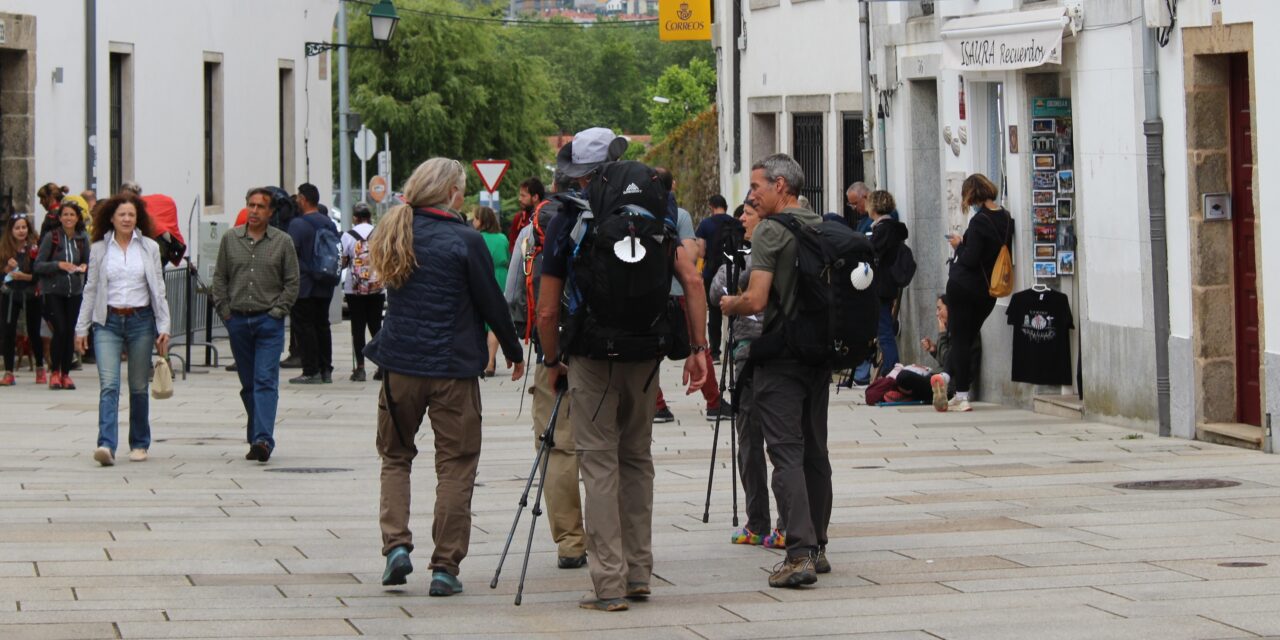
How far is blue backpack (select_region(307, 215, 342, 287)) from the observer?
20188mm

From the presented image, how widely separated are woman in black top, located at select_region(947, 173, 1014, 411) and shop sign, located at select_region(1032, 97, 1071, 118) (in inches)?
26.4

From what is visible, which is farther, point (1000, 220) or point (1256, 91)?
point (1000, 220)

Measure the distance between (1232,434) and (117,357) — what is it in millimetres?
6876

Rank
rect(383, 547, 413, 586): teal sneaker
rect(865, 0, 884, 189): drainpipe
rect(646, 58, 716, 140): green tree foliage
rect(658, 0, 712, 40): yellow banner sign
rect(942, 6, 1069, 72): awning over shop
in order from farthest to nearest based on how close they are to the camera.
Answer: rect(646, 58, 716, 140): green tree foliage < rect(658, 0, 712, 40): yellow banner sign < rect(865, 0, 884, 189): drainpipe < rect(942, 6, 1069, 72): awning over shop < rect(383, 547, 413, 586): teal sneaker

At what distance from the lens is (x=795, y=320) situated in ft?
28.7

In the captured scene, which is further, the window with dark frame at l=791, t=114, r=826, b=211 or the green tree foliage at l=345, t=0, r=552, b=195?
the green tree foliage at l=345, t=0, r=552, b=195

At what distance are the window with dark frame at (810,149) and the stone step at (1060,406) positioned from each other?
7.85 meters

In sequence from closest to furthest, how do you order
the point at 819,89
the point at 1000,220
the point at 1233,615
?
the point at 1233,615 < the point at 1000,220 < the point at 819,89

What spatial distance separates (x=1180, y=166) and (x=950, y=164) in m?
4.99

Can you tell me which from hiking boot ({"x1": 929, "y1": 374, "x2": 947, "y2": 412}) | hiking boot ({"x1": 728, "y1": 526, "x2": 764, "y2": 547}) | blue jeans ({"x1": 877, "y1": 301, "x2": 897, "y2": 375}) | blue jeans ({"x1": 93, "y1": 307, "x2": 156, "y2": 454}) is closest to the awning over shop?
blue jeans ({"x1": 877, "y1": 301, "x2": 897, "y2": 375})

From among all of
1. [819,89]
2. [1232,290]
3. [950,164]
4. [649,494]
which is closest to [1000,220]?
[950,164]

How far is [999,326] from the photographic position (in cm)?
1752

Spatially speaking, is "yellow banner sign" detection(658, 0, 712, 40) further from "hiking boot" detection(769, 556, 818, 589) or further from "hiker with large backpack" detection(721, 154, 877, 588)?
"hiking boot" detection(769, 556, 818, 589)

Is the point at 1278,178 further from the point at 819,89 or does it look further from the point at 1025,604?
the point at 819,89
